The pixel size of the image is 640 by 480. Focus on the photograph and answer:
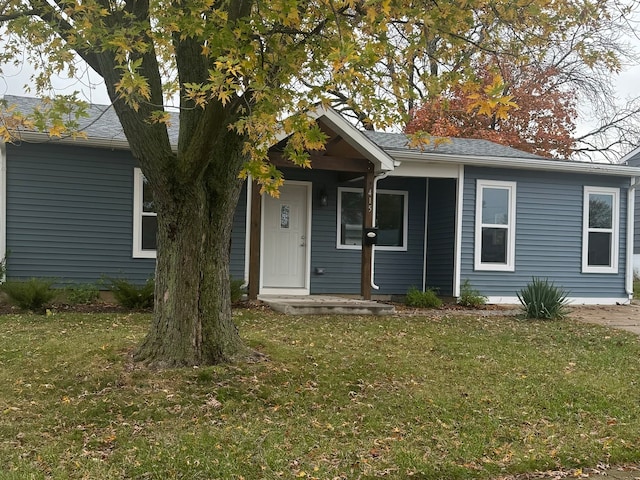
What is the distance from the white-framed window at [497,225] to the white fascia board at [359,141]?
274 centimetres

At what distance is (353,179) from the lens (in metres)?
11.9

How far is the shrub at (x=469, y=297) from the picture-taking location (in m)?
11.6

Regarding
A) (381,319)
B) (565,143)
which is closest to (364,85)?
(381,319)

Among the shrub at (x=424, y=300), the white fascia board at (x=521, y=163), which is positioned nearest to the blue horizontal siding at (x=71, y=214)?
the shrub at (x=424, y=300)

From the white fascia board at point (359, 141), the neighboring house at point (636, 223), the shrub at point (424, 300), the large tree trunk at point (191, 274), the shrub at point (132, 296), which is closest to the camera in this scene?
the large tree trunk at point (191, 274)

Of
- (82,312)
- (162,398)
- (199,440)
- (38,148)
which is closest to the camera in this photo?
(199,440)

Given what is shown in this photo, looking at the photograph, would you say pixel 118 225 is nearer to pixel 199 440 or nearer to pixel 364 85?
pixel 364 85

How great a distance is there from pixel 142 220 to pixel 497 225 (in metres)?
7.03

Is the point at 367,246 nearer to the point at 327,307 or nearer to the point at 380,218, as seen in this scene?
the point at 327,307

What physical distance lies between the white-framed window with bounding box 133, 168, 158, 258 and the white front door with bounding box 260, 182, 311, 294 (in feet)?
7.11

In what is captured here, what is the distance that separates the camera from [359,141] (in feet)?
33.8

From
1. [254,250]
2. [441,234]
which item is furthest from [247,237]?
[441,234]

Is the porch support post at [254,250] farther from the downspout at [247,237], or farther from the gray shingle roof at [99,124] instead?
the gray shingle roof at [99,124]

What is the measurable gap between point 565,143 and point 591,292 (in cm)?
1475
